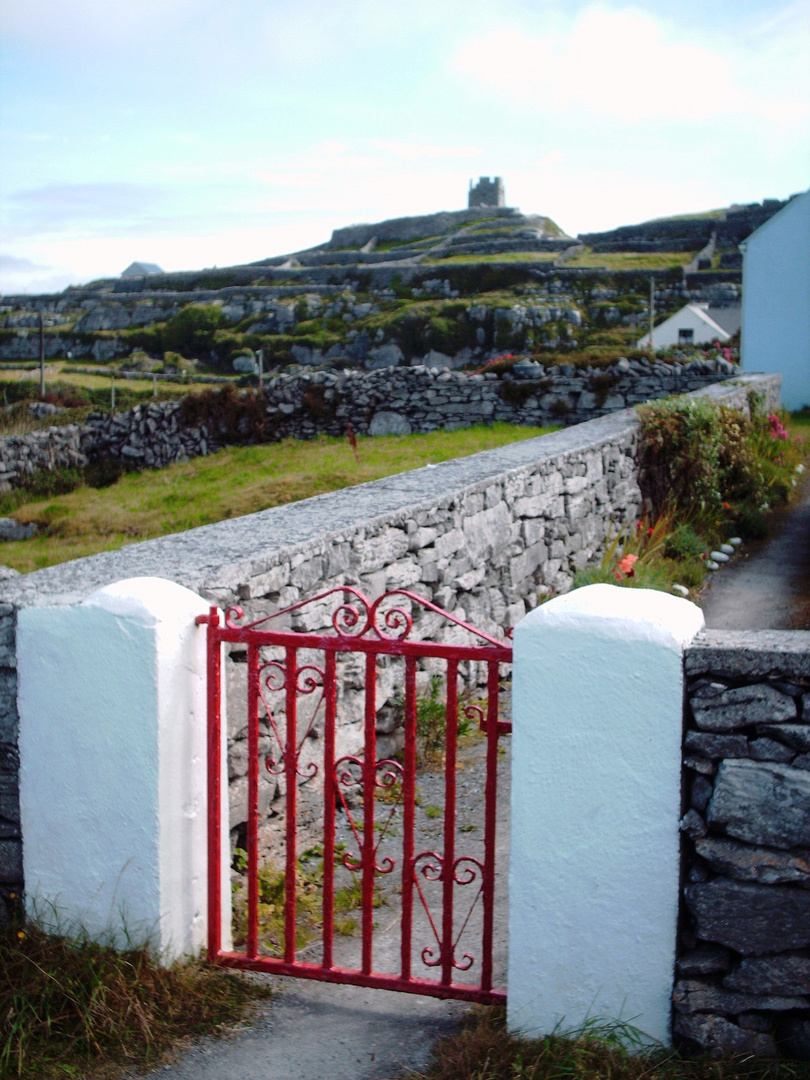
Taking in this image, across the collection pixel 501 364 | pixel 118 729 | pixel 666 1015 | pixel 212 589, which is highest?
pixel 501 364

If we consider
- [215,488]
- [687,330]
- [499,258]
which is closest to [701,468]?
[215,488]

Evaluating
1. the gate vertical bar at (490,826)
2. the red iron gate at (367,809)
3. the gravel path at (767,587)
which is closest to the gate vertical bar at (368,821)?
the red iron gate at (367,809)

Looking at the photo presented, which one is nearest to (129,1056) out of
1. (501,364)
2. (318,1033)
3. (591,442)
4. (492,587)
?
(318,1033)

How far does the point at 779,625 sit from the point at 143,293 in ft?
174

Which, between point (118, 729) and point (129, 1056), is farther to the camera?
point (118, 729)

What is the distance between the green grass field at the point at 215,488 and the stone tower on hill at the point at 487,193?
58.9 metres

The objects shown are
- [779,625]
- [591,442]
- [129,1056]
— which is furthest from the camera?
[591,442]

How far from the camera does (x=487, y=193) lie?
6888cm

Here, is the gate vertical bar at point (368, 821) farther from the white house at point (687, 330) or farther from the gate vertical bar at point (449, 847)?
the white house at point (687, 330)

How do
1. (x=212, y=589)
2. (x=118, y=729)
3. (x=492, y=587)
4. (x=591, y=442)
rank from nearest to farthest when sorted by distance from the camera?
(x=118, y=729) → (x=212, y=589) → (x=492, y=587) → (x=591, y=442)

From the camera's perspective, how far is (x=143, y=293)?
5503 centimetres

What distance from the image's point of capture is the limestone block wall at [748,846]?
2.55 meters

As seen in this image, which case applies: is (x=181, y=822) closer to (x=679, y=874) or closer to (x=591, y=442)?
(x=679, y=874)

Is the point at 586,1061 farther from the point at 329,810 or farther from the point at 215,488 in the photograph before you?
the point at 215,488
